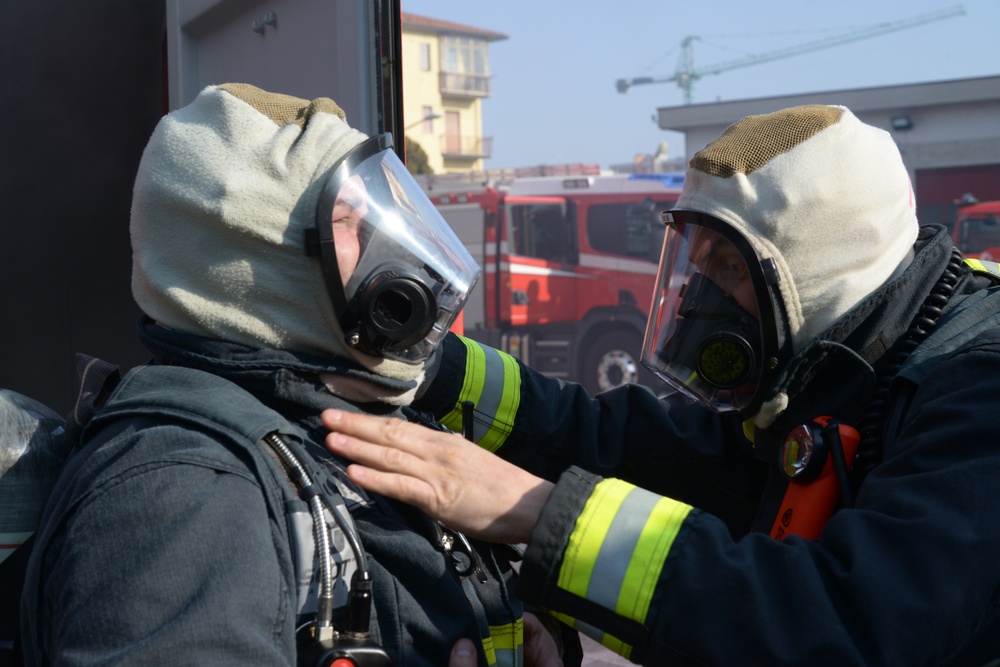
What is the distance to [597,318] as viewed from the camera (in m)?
13.3

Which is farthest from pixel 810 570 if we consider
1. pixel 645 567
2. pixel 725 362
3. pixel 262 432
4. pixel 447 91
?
pixel 447 91

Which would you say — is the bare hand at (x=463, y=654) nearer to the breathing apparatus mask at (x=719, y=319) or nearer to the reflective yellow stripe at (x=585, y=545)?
the reflective yellow stripe at (x=585, y=545)

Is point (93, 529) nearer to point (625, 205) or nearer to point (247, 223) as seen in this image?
point (247, 223)

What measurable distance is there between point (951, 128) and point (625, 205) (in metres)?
8.86

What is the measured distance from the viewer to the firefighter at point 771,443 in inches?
58.7

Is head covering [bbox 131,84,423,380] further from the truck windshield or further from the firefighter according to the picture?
the truck windshield

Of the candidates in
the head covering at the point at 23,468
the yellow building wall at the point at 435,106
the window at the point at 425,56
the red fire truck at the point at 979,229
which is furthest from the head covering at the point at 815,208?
A: the window at the point at 425,56

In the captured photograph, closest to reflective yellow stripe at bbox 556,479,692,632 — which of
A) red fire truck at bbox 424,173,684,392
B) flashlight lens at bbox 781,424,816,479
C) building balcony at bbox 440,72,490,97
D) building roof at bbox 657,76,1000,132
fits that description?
flashlight lens at bbox 781,424,816,479

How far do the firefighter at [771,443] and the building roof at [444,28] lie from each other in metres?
59.8

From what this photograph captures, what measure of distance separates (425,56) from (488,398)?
6296cm

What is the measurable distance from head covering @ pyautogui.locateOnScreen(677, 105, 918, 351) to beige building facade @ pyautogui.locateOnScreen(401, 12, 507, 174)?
54.8m

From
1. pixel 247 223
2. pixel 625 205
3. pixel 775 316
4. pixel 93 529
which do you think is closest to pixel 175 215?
pixel 247 223

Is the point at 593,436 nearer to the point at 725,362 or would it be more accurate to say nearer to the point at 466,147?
the point at 725,362

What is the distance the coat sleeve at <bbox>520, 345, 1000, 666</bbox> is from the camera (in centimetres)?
146
